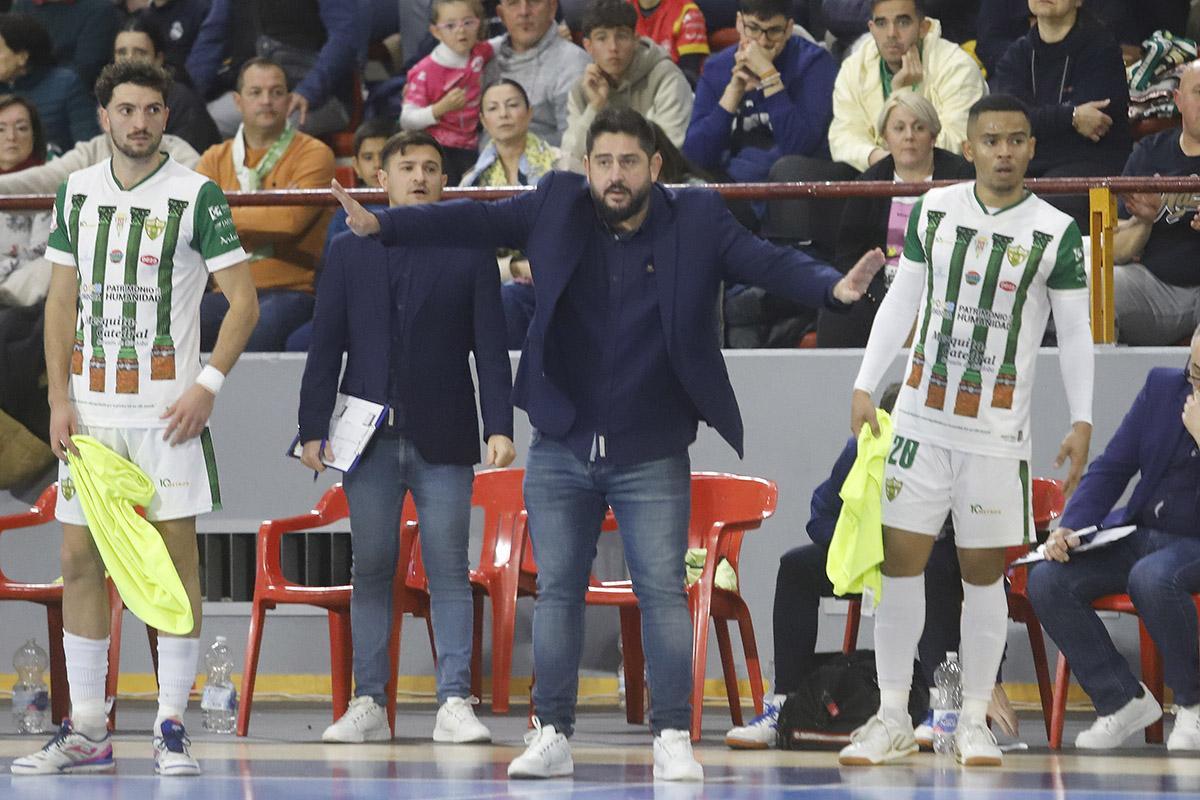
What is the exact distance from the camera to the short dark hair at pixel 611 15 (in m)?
8.77

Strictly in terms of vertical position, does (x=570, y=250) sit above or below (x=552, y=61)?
below

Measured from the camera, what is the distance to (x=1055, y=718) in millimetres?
6465

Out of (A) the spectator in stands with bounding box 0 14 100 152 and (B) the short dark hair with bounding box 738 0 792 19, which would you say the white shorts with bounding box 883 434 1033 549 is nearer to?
(B) the short dark hair with bounding box 738 0 792 19

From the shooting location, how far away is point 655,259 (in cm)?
532

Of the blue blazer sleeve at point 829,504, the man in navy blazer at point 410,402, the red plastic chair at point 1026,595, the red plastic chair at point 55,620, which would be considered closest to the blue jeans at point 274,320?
the red plastic chair at point 55,620

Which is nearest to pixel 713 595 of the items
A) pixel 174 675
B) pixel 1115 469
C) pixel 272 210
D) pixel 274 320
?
pixel 1115 469

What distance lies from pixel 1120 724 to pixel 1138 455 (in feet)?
3.06

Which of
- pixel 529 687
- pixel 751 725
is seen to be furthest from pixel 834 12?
pixel 751 725

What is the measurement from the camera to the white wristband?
5.51 metres

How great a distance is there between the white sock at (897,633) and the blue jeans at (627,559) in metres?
0.69

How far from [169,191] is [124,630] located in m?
3.01

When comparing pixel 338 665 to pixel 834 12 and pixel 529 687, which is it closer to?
pixel 529 687

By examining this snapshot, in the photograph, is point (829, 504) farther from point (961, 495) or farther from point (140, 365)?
point (140, 365)

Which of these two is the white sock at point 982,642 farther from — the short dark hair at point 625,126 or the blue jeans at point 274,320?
the blue jeans at point 274,320
